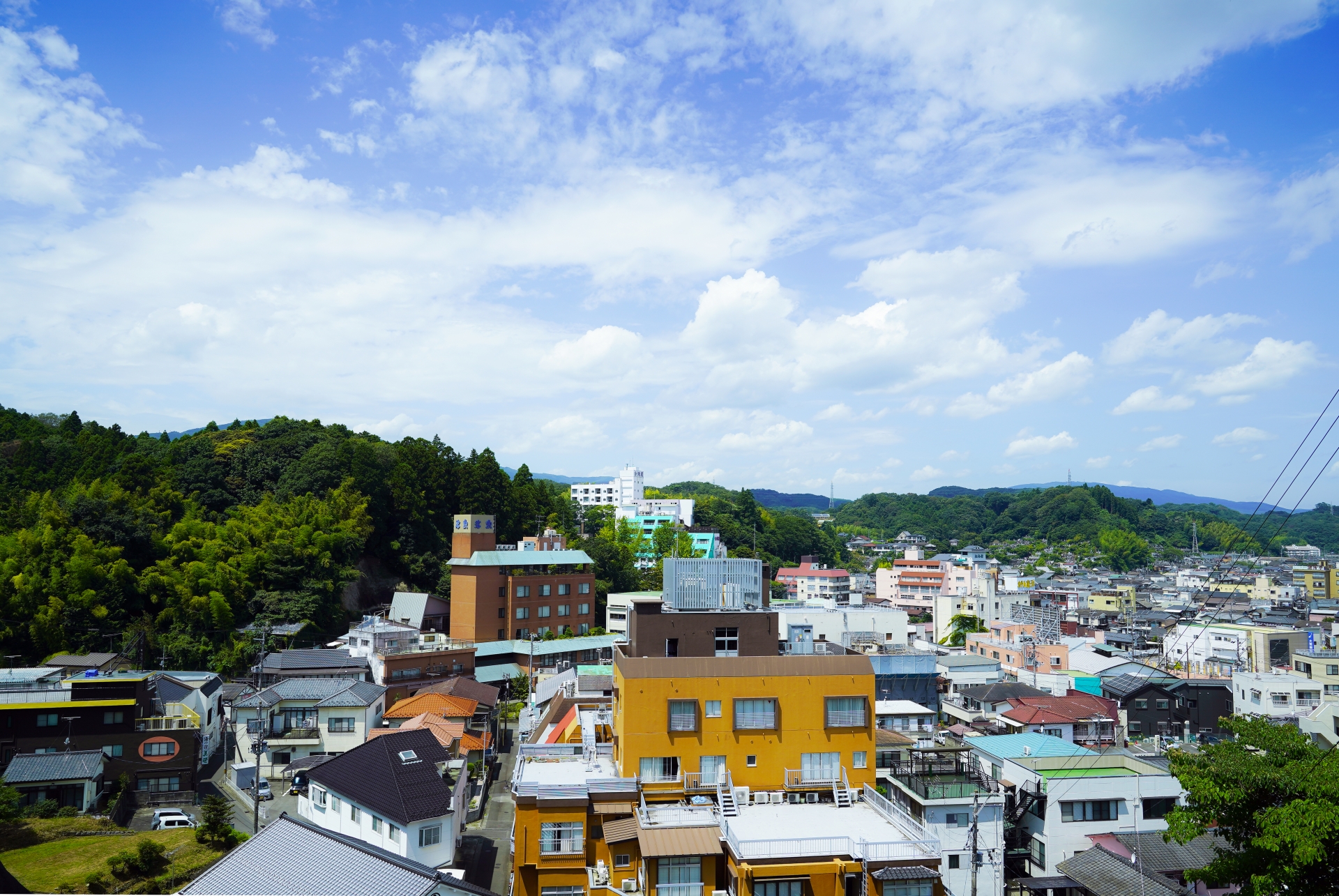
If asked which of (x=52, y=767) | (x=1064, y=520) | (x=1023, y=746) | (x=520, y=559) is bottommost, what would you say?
(x=52, y=767)

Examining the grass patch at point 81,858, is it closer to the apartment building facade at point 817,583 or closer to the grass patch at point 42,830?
the grass patch at point 42,830

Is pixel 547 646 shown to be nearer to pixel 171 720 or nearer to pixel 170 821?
pixel 171 720

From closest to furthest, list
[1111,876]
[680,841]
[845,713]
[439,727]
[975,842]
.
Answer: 1. [680,841]
2. [845,713]
3. [1111,876]
4. [975,842]
5. [439,727]

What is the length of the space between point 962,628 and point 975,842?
39.5m

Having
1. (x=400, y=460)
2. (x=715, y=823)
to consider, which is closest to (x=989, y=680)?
(x=715, y=823)

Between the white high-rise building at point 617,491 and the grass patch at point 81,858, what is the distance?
101 meters

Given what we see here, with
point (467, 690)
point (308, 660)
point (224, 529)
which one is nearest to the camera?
point (467, 690)

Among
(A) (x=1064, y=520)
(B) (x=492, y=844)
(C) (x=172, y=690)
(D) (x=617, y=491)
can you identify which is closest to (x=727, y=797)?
(B) (x=492, y=844)

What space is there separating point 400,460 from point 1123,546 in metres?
111

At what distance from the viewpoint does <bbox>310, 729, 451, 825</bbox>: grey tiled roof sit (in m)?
17.3

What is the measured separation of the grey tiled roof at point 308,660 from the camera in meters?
32.6

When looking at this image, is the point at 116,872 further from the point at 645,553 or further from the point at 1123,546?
the point at 1123,546

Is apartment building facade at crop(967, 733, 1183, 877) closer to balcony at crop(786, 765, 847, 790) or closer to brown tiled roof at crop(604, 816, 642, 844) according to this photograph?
balcony at crop(786, 765, 847, 790)

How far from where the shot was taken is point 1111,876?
16984 mm
